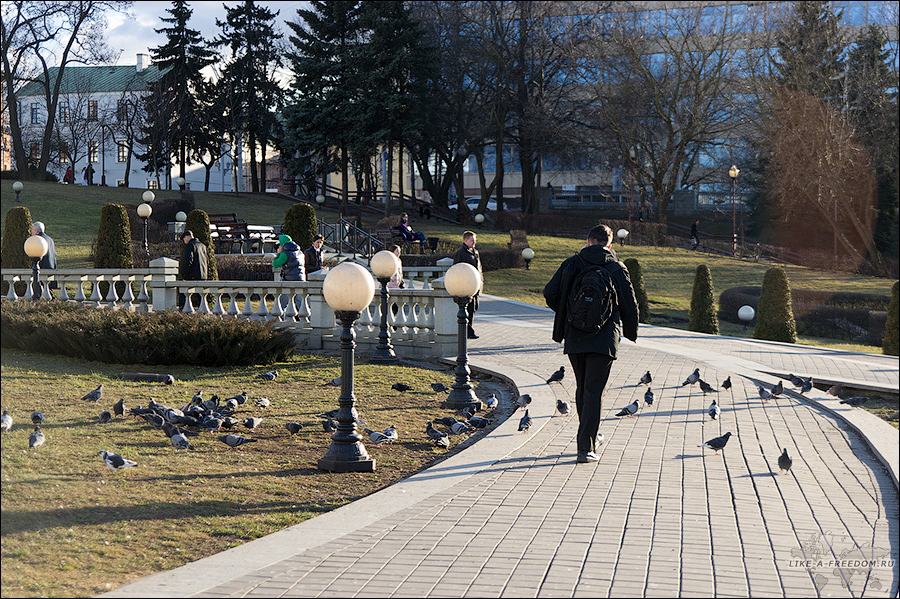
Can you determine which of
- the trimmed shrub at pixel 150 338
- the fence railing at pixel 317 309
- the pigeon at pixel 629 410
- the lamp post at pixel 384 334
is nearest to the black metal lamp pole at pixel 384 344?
the lamp post at pixel 384 334

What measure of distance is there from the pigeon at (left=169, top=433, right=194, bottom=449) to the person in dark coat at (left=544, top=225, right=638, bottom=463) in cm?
327

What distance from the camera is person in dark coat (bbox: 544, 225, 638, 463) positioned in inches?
273

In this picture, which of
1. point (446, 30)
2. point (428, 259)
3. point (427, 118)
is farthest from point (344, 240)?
point (446, 30)

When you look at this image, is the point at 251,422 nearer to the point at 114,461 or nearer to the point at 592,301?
the point at 114,461

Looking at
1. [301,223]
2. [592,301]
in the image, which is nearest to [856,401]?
[592,301]

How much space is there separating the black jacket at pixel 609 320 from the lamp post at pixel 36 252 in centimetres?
1058

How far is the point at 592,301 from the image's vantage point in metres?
6.81

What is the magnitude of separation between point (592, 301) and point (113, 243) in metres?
16.4

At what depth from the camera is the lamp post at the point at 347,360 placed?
22.8 feet

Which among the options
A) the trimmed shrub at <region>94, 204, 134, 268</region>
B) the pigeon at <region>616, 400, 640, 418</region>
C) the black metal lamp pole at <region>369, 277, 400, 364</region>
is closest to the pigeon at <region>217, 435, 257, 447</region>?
the pigeon at <region>616, 400, 640, 418</region>

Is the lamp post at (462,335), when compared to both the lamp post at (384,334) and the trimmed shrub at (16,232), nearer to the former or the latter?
the lamp post at (384,334)

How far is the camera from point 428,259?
26.4 m

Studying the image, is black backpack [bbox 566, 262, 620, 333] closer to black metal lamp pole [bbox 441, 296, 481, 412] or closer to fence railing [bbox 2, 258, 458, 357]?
black metal lamp pole [bbox 441, 296, 481, 412]

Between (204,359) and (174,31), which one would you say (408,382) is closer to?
(204,359)
